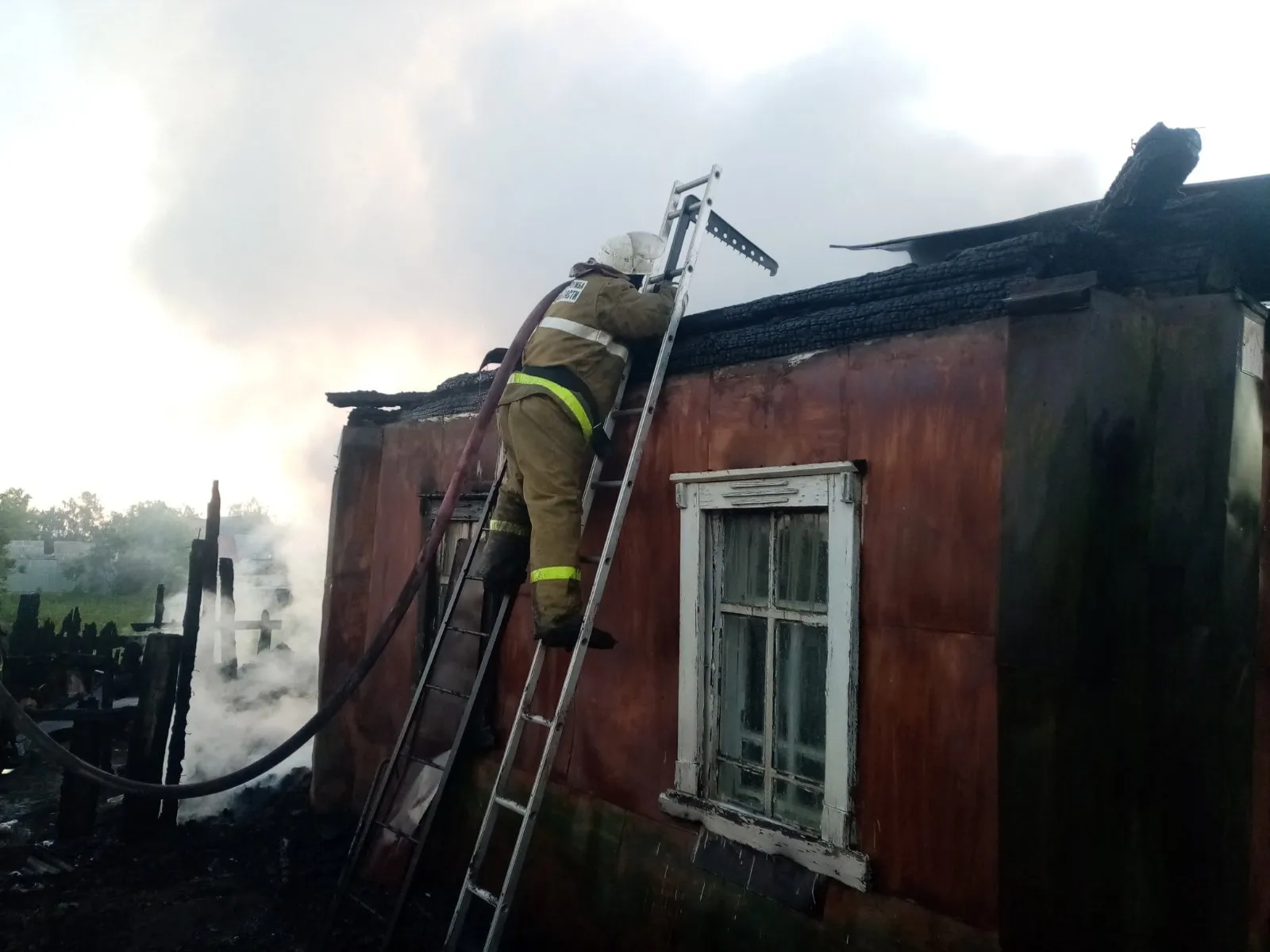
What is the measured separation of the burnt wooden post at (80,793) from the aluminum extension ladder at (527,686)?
9.46 ft

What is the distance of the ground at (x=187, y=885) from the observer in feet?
17.0

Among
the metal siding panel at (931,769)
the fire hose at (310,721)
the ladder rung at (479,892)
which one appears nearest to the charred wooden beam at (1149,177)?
the metal siding panel at (931,769)

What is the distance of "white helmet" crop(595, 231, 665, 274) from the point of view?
4578 mm

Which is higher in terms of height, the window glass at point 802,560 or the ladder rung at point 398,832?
the window glass at point 802,560

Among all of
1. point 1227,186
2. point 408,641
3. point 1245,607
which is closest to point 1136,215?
point 1227,186

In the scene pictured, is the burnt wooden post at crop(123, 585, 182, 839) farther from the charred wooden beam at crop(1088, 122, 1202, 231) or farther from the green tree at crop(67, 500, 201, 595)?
the green tree at crop(67, 500, 201, 595)

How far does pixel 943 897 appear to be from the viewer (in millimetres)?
3158

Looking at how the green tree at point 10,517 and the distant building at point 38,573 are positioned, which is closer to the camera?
the green tree at point 10,517

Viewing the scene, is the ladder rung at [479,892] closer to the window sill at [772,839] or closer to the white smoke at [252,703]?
the window sill at [772,839]

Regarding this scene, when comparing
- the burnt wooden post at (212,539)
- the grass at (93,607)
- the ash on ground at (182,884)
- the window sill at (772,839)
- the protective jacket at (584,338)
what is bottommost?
the grass at (93,607)

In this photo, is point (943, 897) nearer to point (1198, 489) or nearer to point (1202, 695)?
point (1202, 695)

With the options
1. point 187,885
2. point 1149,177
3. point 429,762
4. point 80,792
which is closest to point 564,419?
point 429,762

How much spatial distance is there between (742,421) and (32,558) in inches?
1869

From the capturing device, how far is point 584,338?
424cm
